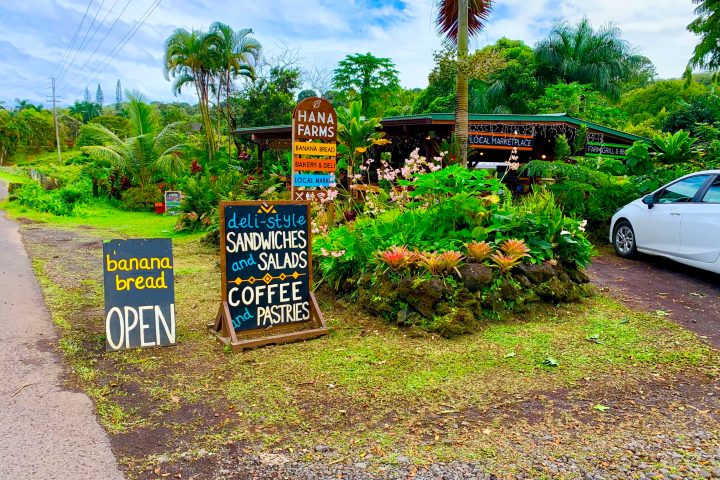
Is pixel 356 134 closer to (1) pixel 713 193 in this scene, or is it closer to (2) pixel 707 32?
(1) pixel 713 193

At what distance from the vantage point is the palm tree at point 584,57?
117 ft

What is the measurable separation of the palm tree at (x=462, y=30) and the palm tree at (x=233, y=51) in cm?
1335

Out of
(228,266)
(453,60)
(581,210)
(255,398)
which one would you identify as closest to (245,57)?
(453,60)

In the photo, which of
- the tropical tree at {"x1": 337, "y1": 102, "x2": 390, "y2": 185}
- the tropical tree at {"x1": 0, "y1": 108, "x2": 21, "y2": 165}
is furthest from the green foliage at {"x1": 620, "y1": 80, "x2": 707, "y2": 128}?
the tropical tree at {"x1": 0, "y1": 108, "x2": 21, "y2": 165}

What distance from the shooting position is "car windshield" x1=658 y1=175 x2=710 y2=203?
24.8ft

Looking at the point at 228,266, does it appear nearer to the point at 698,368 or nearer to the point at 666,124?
the point at 698,368

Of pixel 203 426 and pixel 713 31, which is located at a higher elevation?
pixel 713 31

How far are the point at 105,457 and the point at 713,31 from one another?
85.2 feet

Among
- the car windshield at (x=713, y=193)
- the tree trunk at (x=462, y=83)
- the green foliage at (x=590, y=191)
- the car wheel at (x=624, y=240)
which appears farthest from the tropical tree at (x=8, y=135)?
the car windshield at (x=713, y=193)

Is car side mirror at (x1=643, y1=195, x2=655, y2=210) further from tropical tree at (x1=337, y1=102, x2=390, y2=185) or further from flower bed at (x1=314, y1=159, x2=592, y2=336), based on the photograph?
tropical tree at (x1=337, y1=102, x2=390, y2=185)

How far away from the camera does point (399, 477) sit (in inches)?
116

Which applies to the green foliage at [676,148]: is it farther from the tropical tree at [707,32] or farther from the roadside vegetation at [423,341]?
the tropical tree at [707,32]

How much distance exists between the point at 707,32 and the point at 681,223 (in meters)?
19.5

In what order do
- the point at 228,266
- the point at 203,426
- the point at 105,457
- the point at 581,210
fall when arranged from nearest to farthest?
the point at 105,457, the point at 203,426, the point at 228,266, the point at 581,210
